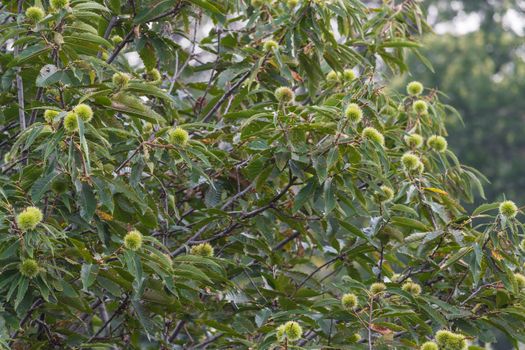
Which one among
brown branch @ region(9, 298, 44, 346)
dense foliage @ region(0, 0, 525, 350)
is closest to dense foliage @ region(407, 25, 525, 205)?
dense foliage @ region(0, 0, 525, 350)

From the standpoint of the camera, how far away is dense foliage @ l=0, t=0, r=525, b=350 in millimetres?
2789

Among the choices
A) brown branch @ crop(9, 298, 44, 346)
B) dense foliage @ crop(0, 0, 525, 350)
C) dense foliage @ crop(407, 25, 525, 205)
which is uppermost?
dense foliage @ crop(0, 0, 525, 350)

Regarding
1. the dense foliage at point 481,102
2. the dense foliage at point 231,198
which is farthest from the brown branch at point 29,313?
the dense foliage at point 481,102

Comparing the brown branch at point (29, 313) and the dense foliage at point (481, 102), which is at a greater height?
the brown branch at point (29, 313)

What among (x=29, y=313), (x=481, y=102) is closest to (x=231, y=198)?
(x=29, y=313)

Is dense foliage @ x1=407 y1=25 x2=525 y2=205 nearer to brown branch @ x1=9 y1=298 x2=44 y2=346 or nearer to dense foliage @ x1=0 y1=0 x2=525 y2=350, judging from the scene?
dense foliage @ x1=0 y1=0 x2=525 y2=350

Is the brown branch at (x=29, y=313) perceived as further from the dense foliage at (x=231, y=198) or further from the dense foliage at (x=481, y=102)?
the dense foliage at (x=481, y=102)

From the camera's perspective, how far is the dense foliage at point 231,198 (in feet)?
9.15

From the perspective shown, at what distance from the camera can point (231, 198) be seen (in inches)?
134

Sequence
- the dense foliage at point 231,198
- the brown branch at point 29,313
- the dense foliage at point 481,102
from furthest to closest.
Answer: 1. the dense foliage at point 481,102
2. the brown branch at point 29,313
3. the dense foliage at point 231,198

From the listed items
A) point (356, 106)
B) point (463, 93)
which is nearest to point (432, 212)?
point (356, 106)

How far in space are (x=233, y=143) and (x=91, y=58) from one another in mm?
665

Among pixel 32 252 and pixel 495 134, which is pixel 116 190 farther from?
pixel 495 134

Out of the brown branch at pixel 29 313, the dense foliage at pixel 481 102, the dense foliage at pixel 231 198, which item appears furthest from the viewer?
the dense foliage at pixel 481 102
